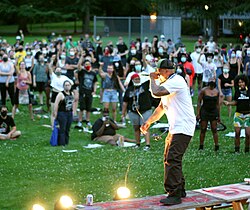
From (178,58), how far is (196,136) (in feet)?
24.3

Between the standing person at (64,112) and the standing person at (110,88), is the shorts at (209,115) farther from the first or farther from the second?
the standing person at (110,88)

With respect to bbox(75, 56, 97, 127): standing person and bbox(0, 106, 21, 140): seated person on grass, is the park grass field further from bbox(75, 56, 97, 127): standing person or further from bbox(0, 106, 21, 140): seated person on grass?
bbox(75, 56, 97, 127): standing person

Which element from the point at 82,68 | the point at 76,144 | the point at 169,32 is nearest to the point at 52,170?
the point at 76,144

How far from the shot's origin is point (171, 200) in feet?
28.6

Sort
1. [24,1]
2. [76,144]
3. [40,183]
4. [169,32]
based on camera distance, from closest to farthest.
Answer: [40,183], [76,144], [169,32], [24,1]

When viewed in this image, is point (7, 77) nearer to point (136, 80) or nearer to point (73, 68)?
point (73, 68)

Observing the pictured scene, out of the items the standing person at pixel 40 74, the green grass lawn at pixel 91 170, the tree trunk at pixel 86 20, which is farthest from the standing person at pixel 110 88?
the tree trunk at pixel 86 20

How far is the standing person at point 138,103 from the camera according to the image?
51.1 feet

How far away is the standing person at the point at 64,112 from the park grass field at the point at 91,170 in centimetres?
32

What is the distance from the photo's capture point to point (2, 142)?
55.2ft

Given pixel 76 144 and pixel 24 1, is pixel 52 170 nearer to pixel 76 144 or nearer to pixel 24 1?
pixel 76 144

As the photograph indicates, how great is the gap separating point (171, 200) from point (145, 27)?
103ft

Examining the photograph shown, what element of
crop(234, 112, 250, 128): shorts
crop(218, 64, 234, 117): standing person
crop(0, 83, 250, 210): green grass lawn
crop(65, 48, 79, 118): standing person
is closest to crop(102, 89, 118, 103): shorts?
crop(65, 48, 79, 118): standing person

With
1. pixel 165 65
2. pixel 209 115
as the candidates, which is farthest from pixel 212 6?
pixel 165 65
